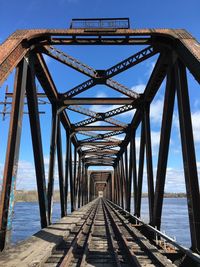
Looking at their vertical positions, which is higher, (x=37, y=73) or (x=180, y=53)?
(x=37, y=73)

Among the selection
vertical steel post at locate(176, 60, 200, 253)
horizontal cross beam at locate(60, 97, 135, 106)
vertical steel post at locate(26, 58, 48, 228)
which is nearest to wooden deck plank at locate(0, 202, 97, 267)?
vertical steel post at locate(26, 58, 48, 228)

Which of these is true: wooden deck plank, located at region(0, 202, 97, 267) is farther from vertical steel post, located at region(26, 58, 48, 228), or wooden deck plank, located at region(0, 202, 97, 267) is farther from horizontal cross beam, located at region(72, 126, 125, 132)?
horizontal cross beam, located at region(72, 126, 125, 132)

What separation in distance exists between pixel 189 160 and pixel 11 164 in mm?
4737

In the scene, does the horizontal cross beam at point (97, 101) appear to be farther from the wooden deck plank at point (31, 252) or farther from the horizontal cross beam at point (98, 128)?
the wooden deck plank at point (31, 252)

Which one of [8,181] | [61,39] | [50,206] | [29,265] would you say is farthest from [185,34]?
[50,206]

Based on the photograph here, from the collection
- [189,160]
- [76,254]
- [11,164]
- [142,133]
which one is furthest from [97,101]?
[76,254]

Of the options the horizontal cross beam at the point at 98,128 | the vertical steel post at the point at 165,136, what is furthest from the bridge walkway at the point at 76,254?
the horizontal cross beam at the point at 98,128

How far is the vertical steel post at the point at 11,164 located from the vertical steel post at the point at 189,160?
4531mm

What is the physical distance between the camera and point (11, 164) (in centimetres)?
825

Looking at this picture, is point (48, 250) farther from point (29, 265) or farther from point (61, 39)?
point (61, 39)

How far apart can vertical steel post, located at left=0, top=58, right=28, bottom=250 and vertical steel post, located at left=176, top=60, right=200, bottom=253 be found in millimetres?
4531

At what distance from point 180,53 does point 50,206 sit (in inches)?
347

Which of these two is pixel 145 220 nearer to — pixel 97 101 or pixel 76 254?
pixel 97 101

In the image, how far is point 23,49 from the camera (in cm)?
980
